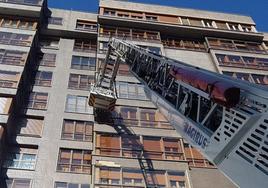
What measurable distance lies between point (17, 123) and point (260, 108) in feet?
65.8

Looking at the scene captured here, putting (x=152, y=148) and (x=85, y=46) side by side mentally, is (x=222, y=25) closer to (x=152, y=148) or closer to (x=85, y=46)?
(x=85, y=46)

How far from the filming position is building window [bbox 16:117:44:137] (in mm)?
22500

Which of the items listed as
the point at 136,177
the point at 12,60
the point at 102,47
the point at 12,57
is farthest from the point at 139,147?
the point at 12,57

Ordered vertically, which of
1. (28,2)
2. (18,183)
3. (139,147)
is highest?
(28,2)

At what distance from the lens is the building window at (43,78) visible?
2649 cm

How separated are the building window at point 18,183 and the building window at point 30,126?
11.4 ft

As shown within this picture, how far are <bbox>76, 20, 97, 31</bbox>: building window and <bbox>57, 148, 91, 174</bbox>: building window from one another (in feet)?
47.4

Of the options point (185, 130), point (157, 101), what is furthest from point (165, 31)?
point (185, 130)

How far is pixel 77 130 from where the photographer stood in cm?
2316

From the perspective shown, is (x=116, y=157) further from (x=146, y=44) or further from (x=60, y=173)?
(x=146, y=44)

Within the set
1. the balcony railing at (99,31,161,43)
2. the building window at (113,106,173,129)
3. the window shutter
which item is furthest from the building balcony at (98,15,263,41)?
the window shutter

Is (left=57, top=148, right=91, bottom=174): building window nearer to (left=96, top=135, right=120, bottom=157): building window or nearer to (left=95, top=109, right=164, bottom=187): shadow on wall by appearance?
(left=96, top=135, right=120, bottom=157): building window

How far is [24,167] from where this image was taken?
20.2 meters

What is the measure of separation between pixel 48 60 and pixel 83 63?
285 centimetres
